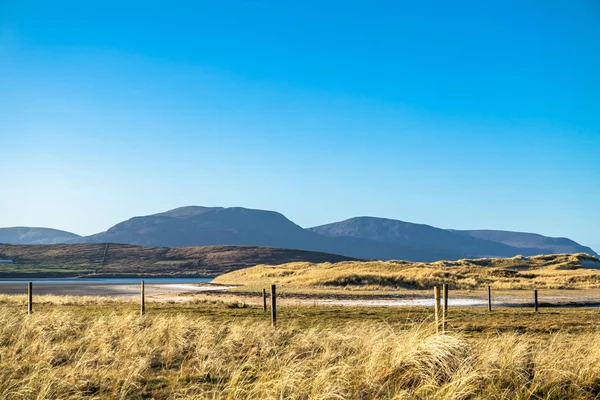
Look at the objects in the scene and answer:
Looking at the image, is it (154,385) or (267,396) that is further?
(154,385)

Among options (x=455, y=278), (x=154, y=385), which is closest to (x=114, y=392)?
(x=154, y=385)

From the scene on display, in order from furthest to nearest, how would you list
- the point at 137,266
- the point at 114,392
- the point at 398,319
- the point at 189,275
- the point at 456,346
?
the point at 137,266 → the point at 189,275 → the point at 398,319 → the point at 456,346 → the point at 114,392

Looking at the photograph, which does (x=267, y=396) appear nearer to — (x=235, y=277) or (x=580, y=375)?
(x=580, y=375)

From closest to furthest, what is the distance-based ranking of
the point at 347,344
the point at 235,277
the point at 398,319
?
the point at 347,344, the point at 398,319, the point at 235,277

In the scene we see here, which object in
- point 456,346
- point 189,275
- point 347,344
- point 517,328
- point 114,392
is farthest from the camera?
point 189,275

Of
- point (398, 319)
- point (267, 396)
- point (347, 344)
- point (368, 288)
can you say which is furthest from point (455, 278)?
point (267, 396)

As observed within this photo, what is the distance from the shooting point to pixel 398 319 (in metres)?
22.8

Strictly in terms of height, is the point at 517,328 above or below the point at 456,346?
below

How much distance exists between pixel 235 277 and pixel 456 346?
262 feet

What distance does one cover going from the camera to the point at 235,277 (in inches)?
3467

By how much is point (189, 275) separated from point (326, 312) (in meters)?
130

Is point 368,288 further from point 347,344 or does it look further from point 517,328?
point 347,344

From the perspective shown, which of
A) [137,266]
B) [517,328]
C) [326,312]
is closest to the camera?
[517,328]

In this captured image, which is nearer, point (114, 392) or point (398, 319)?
point (114, 392)
